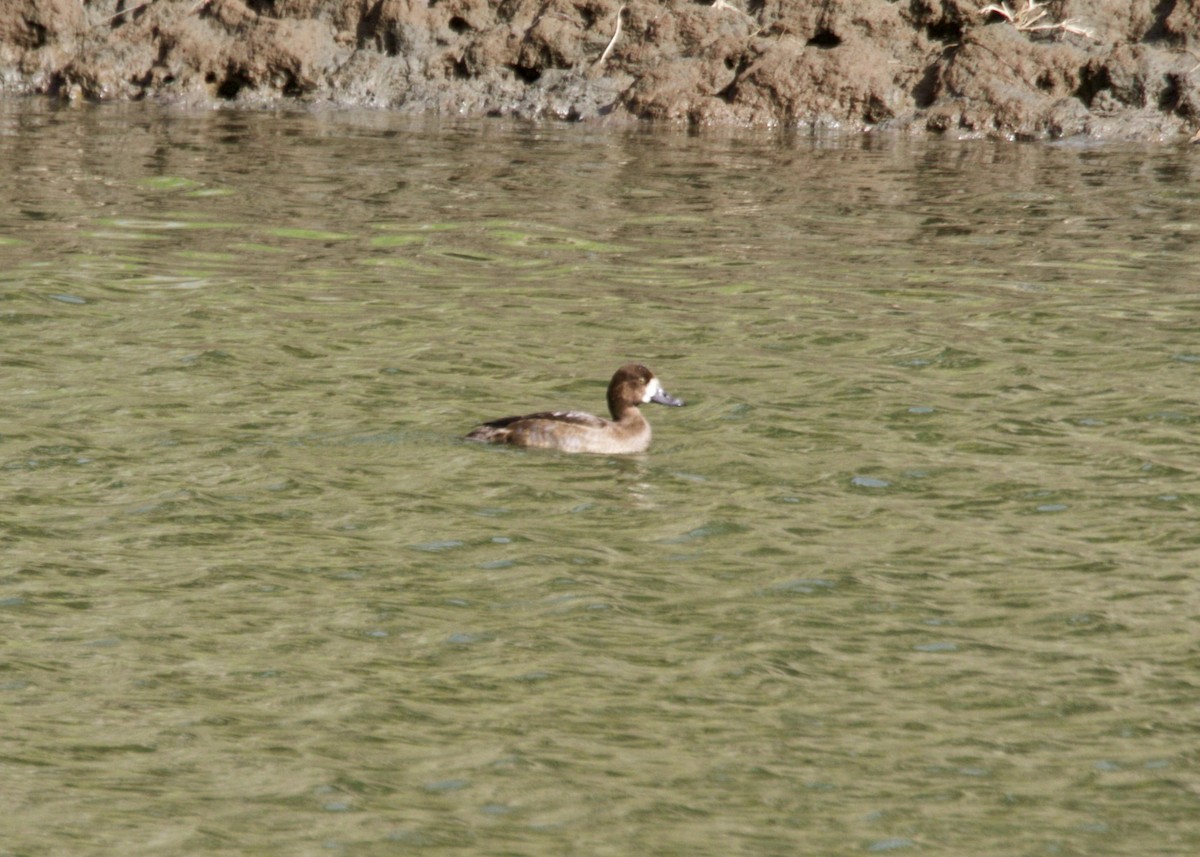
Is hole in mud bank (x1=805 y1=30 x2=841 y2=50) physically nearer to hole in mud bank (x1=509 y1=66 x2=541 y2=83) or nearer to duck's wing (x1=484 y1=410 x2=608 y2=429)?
hole in mud bank (x1=509 y1=66 x2=541 y2=83)

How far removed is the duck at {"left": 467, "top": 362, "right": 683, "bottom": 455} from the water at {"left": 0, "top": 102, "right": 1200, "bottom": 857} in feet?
0.47

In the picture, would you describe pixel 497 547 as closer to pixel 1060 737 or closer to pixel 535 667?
pixel 535 667

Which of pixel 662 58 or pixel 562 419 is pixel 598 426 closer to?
pixel 562 419

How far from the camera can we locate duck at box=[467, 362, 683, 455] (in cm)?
1084

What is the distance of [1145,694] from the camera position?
24.5ft

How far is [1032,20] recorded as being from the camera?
73.3ft

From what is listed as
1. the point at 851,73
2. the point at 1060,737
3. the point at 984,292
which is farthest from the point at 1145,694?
the point at 851,73

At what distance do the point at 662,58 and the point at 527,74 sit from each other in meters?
1.72

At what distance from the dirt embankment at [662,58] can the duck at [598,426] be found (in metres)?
11.7

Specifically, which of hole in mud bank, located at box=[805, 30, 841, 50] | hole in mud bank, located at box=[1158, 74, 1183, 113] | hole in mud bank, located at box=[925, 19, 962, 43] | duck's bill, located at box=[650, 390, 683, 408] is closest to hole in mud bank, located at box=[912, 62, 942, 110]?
hole in mud bank, located at box=[925, 19, 962, 43]

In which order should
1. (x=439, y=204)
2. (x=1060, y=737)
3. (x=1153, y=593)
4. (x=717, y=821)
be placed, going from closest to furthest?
1. (x=717, y=821)
2. (x=1060, y=737)
3. (x=1153, y=593)
4. (x=439, y=204)

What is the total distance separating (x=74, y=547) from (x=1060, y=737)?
458 centimetres

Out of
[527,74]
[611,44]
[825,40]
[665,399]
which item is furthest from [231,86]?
[665,399]

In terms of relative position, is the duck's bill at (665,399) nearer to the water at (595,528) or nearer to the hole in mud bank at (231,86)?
the water at (595,528)
